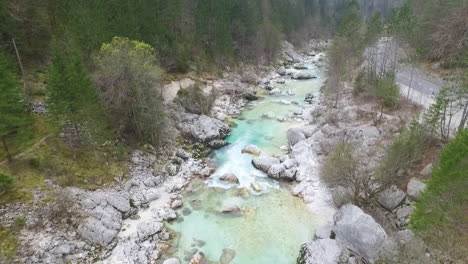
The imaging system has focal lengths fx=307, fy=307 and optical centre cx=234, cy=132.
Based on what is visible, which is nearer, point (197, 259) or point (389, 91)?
point (197, 259)

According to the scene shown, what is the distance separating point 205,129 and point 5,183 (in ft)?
65.8

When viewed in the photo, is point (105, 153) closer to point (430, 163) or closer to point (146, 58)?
point (146, 58)

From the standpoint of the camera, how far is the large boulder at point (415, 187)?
2125 cm

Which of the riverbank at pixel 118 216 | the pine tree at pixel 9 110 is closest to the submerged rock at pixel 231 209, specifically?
the riverbank at pixel 118 216

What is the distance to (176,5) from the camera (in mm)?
49438

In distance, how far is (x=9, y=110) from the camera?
69.4ft

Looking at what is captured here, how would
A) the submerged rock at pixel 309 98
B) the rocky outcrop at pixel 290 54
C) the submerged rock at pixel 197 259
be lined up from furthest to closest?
the rocky outcrop at pixel 290 54, the submerged rock at pixel 309 98, the submerged rock at pixel 197 259

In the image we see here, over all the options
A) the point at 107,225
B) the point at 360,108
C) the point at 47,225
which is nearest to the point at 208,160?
the point at 107,225

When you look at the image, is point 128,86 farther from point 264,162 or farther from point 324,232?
point 324,232

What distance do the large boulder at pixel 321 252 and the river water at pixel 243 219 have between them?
114 centimetres

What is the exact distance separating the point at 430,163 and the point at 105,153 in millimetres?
26513

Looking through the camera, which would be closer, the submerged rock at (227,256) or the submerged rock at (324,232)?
the submerged rock at (227,256)

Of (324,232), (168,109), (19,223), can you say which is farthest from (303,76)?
(19,223)

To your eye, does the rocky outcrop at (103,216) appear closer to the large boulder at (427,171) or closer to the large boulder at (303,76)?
the large boulder at (427,171)
